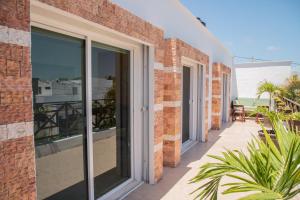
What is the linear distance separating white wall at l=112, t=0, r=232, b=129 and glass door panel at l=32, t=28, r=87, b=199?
3.21 ft

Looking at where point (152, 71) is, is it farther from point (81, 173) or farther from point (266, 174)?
point (266, 174)

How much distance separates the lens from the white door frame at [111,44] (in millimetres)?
2096

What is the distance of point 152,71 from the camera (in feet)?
11.8

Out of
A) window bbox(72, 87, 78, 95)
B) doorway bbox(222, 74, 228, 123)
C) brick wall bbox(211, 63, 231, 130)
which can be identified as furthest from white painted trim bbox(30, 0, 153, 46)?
doorway bbox(222, 74, 228, 123)

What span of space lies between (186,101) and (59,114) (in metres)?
4.07

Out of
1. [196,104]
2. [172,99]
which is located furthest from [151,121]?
[196,104]

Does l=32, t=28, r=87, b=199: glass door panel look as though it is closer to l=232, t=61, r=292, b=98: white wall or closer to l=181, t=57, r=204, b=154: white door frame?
l=181, t=57, r=204, b=154: white door frame

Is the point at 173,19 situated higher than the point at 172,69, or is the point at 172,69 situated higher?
the point at 173,19

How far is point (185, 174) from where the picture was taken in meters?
Answer: 4.18

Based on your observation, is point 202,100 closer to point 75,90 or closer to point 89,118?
point 89,118

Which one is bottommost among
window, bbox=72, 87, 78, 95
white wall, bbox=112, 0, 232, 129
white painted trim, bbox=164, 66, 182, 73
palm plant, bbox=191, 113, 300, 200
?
palm plant, bbox=191, 113, 300, 200

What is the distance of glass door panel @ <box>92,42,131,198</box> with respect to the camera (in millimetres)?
2926

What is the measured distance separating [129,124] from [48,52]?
175 cm

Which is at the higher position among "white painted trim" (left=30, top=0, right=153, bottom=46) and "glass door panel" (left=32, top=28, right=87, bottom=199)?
"white painted trim" (left=30, top=0, right=153, bottom=46)
